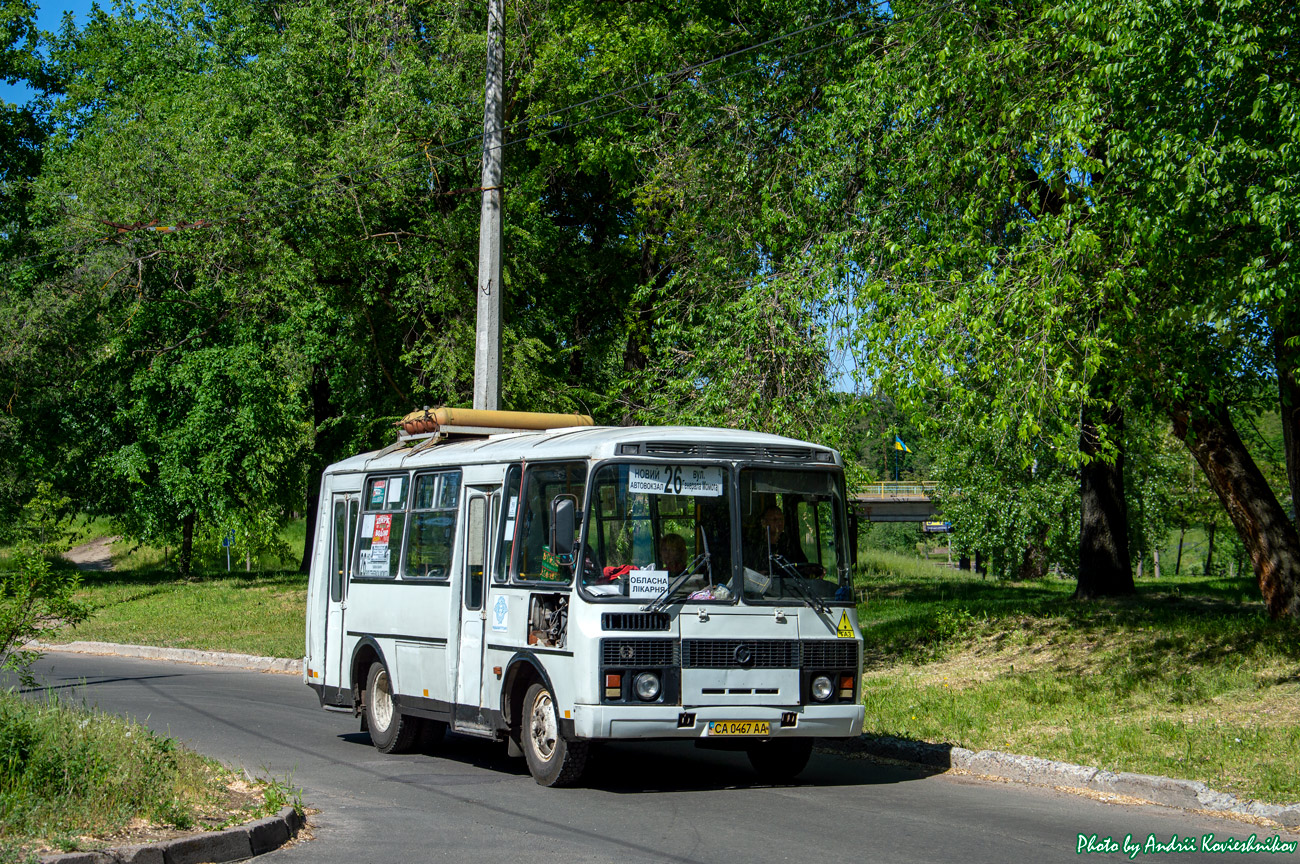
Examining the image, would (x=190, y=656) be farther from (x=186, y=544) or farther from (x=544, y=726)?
(x=186, y=544)

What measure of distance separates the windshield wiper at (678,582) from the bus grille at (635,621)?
53 mm

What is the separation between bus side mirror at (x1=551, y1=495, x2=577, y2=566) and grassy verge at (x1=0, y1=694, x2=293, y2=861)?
2.63 metres

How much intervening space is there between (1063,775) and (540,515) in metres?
4.79

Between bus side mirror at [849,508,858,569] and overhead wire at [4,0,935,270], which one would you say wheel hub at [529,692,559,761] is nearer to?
bus side mirror at [849,508,858,569]

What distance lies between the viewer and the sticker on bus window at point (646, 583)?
9625 millimetres

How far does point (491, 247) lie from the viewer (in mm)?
16938

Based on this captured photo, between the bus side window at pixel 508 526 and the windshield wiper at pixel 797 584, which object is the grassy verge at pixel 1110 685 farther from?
the bus side window at pixel 508 526

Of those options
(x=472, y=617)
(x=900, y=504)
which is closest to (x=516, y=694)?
(x=472, y=617)

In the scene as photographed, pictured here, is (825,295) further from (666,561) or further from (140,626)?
(140,626)

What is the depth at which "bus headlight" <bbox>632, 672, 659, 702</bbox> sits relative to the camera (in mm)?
9438

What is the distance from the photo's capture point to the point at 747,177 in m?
17.7

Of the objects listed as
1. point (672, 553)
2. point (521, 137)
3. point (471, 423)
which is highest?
point (521, 137)

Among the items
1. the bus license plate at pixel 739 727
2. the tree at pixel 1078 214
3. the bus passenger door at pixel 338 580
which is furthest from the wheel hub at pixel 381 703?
the tree at pixel 1078 214

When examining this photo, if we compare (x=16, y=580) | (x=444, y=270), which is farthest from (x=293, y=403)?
(x=16, y=580)
